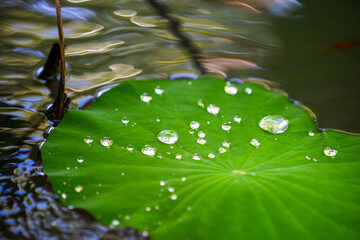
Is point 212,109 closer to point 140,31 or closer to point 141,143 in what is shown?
point 141,143

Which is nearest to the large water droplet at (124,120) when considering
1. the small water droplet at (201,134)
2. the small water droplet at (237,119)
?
the small water droplet at (201,134)

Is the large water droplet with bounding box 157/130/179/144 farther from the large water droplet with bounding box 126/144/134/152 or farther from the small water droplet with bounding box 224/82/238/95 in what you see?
the small water droplet with bounding box 224/82/238/95

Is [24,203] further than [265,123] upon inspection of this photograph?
No

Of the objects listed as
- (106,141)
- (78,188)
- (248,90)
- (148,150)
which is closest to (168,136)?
(148,150)

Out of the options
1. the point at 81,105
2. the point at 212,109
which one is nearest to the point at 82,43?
the point at 81,105

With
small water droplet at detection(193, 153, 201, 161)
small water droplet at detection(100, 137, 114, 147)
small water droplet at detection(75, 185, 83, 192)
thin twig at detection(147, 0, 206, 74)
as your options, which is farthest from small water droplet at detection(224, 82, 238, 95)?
small water droplet at detection(75, 185, 83, 192)

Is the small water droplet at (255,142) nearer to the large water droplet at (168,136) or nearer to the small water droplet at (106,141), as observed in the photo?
the large water droplet at (168,136)
